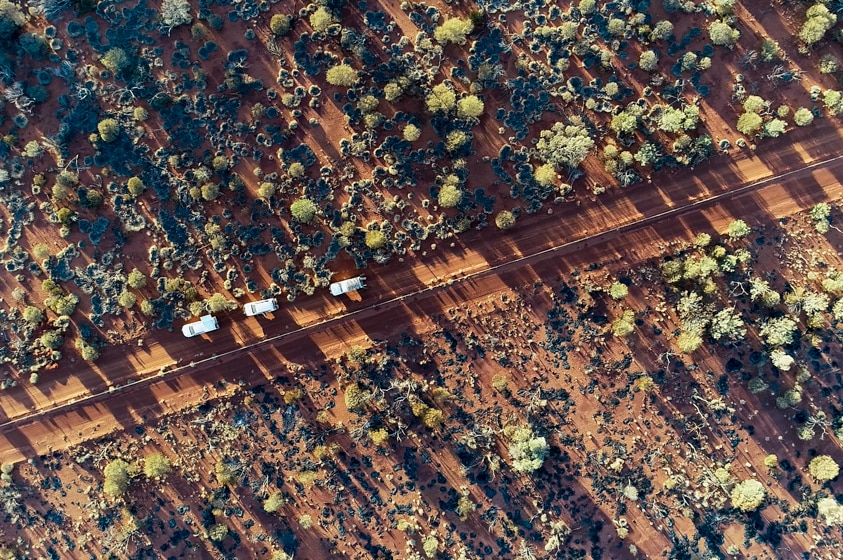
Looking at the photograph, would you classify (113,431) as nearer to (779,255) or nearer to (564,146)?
(564,146)

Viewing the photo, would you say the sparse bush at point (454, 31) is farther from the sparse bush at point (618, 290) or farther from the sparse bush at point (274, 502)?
the sparse bush at point (274, 502)

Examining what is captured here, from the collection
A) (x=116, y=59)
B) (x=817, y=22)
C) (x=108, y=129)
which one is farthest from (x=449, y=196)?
(x=817, y=22)

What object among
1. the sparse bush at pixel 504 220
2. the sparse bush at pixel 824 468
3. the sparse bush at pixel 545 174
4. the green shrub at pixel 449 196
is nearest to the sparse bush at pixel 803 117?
the sparse bush at pixel 545 174

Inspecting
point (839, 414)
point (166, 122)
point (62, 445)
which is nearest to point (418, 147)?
point (166, 122)

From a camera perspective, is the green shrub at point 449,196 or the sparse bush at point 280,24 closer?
the sparse bush at point 280,24

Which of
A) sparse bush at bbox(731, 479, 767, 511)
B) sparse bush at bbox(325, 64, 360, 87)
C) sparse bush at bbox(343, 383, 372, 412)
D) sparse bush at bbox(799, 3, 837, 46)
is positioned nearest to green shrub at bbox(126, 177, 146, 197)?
sparse bush at bbox(325, 64, 360, 87)

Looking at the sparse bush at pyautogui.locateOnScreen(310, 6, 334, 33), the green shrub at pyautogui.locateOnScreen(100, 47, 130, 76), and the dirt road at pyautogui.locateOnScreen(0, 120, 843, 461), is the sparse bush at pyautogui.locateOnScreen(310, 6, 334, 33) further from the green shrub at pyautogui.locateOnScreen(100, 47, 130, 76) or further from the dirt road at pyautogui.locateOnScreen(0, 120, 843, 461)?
the dirt road at pyautogui.locateOnScreen(0, 120, 843, 461)
